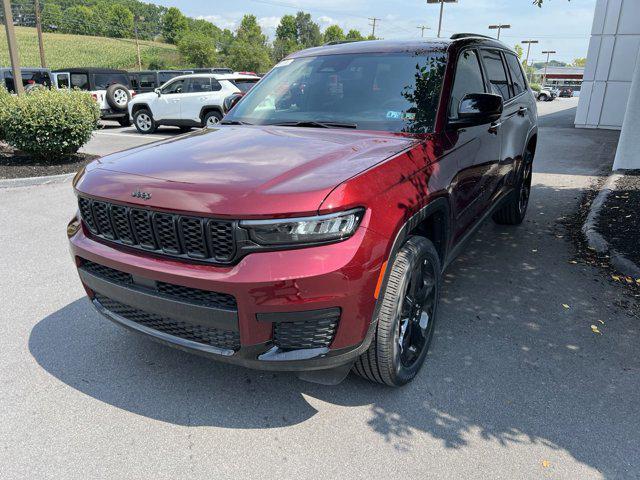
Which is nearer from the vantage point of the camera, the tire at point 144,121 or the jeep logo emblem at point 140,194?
the jeep logo emblem at point 140,194

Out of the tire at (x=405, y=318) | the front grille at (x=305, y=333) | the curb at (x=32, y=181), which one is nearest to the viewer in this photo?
the front grille at (x=305, y=333)

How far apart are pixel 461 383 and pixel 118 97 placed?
16644 mm

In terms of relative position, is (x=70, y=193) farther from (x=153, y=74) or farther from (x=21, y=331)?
(x=153, y=74)

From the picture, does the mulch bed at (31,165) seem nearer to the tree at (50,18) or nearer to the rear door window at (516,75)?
the rear door window at (516,75)

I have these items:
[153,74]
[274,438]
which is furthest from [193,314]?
[153,74]

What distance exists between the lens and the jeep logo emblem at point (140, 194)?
91.9 inches

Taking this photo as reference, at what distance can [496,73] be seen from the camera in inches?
175

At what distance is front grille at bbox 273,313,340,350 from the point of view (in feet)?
7.28

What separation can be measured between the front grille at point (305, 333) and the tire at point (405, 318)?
0.98 ft

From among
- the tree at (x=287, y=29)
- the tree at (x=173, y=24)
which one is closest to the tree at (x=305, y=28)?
the tree at (x=287, y=29)

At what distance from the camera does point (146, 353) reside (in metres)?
3.24

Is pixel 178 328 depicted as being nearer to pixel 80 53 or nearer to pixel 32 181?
pixel 32 181

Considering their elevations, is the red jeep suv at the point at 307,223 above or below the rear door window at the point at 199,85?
below

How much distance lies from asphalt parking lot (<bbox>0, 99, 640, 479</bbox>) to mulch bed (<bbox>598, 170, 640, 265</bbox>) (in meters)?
0.92
